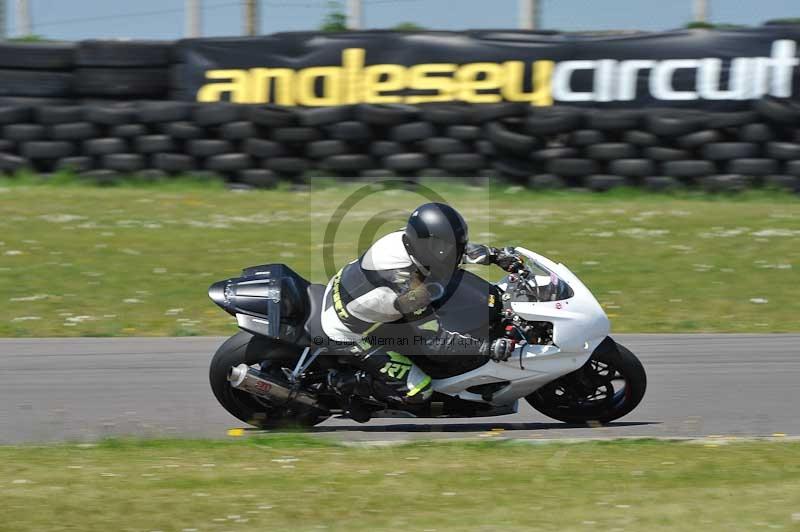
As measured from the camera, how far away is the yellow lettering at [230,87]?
46.7ft

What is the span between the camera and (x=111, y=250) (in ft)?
37.2

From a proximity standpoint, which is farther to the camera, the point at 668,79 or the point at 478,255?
the point at 668,79

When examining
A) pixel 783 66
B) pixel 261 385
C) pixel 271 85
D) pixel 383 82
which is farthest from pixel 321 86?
pixel 261 385

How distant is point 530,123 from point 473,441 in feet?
26.4

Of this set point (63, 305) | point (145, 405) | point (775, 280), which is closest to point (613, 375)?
point (145, 405)

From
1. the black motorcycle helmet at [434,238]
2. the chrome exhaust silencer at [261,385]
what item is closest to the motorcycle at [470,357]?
the chrome exhaust silencer at [261,385]

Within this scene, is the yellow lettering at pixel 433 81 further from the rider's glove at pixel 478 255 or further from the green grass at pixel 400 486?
the green grass at pixel 400 486

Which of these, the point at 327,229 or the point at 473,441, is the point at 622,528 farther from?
the point at 327,229

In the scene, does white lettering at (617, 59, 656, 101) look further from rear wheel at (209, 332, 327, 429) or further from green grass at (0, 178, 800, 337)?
rear wheel at (209, 332, 327, 429)

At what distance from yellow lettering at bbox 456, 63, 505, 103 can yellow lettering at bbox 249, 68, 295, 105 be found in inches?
82.8

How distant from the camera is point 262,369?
627cm

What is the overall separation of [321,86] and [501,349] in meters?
8.61

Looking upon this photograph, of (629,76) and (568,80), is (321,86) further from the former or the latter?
(629,76)

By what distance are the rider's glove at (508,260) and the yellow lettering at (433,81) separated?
25.4ft
